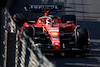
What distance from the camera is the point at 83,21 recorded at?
9.55 metres

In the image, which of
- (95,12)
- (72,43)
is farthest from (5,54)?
(95,12)

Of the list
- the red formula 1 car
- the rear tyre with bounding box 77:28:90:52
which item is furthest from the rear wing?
the rear tyre with bounding box 77:28:90:52

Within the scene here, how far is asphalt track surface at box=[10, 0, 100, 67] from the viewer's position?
239 inches

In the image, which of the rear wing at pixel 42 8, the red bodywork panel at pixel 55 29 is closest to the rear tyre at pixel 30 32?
the red bodywork panel at pixel 55 29

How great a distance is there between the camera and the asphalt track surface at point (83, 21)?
6.06 meters

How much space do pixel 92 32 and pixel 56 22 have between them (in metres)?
1.86

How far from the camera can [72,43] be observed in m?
6.65

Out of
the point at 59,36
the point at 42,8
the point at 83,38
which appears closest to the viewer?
the point at 83,38

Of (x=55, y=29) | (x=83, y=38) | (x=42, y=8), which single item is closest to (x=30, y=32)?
(x=55, y=29)

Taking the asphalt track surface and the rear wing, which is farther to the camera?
the rear wing

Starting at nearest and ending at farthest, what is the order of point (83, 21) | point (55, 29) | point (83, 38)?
point (83, 38)
point (55, 29)
point (83, 21)

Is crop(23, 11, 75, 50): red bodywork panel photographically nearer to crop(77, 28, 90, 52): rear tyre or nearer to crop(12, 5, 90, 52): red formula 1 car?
crop(12, 5, 90, 52): red formula 1 car

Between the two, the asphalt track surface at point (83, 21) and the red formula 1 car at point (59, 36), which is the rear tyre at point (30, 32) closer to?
the red formula 1 car at point (59, 36)

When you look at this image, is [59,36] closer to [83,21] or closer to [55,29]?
[55,29]
